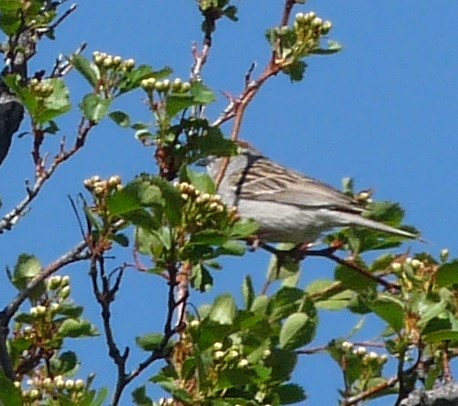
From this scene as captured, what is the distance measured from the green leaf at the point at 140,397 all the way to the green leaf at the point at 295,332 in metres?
0.51

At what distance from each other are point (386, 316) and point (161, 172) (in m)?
0.93

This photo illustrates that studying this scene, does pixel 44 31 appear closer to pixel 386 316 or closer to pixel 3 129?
pixel 3 129

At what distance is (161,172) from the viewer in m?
4.11

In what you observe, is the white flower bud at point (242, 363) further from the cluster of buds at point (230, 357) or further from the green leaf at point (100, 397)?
the green leaf at point (100, 397)

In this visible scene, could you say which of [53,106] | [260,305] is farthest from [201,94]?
[260,305]

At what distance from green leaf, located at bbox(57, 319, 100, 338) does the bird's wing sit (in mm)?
3101

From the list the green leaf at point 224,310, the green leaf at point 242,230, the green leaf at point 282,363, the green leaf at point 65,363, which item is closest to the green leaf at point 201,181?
the green leaf at point 242,230

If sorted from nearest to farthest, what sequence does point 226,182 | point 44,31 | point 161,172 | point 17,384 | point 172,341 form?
1. point 17,384
2. point 172,341
3. point 161,172
4. point 44,31
5. point 226,182

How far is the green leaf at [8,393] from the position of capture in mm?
3445

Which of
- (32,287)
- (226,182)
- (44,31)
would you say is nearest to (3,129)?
(44,31)

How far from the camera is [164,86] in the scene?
407 cm

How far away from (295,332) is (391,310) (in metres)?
0.50

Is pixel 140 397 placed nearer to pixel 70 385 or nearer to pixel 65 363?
pixel 70 385

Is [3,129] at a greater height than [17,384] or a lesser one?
greater
